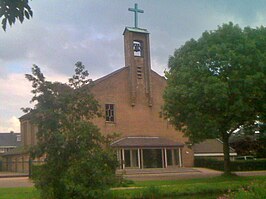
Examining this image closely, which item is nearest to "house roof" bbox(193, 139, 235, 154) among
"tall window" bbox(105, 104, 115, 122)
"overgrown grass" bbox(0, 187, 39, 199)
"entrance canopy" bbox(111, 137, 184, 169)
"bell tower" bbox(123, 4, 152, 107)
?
"entrance canopy" bbox(111, 137, 184, 169)

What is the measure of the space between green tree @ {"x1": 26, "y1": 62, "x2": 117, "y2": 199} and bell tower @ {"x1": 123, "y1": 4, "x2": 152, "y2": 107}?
34.3 meters

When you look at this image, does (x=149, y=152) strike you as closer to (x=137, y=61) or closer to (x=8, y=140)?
(x=137, y=61)

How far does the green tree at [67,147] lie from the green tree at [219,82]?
45.0 ft

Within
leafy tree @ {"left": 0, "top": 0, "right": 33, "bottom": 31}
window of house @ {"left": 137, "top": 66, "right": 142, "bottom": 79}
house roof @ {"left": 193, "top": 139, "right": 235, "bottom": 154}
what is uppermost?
window of house @ {"left": 137, "top": 66, "right": 142, "bottom": 79}

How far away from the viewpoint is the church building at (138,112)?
49156mm

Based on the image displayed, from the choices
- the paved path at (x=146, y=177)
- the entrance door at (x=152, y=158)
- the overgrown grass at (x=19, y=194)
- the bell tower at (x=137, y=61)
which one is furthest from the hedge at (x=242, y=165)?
the overgrown grass at (x=19, y=194)

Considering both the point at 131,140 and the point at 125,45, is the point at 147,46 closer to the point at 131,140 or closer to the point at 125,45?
the point at 125,45

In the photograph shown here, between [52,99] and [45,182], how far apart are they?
10.8 feet

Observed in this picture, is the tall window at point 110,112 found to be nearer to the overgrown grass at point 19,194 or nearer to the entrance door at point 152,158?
the entrance door at point 152,158

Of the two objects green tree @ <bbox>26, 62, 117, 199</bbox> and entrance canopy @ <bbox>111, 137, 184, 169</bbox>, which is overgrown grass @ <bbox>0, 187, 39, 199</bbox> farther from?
entrance canopy @ <bbox>111, 137, 184, 169</bbox>

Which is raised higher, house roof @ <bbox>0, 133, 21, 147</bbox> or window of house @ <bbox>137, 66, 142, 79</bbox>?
window of house @ <bbox>137, 66, 142, 79</bbox>

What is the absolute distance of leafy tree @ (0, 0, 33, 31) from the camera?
6.44m

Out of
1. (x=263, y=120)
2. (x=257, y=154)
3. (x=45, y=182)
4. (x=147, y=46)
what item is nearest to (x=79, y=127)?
(x=45, y=182)

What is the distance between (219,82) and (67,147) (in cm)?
1546
